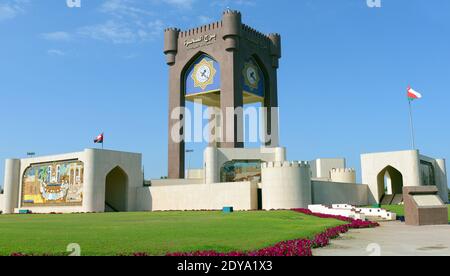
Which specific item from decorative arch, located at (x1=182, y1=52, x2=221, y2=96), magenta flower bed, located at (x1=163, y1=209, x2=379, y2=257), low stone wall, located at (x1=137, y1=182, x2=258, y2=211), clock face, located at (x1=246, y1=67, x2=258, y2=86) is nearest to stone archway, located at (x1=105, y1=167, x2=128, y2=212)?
low stone wall, located at (x1=137, y1=182, x2=258, y2=211)

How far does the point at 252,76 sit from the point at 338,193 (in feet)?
77.4

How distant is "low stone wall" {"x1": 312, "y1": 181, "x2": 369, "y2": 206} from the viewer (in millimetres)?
48750


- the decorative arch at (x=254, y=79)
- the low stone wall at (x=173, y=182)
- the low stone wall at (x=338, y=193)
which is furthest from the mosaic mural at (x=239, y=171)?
the decorative arch at (x=254, y=79)

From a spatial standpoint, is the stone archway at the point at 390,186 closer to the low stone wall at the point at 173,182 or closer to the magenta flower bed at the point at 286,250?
the low stone wall at the point at 173,182

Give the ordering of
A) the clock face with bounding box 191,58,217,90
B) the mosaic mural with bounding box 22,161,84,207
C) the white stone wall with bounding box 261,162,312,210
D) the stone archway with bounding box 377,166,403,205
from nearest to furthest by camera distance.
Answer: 1. the white stone wall with bounding box 261,162,312,210
2. the mosaic mural with bounding box 22,161,84,207
3. the stone archway with bounding box 377,166,403,205
4. the clock face with bounding box 191,58,217,90

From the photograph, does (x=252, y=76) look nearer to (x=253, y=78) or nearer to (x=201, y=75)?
(x=253, y=78)

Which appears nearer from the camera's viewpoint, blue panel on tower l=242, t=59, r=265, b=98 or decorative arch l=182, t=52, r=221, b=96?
decorative arch l=182, t=52, r=221, b=96

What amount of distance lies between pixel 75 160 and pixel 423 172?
44.4 metres

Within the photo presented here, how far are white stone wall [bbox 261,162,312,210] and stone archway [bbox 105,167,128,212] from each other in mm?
19187

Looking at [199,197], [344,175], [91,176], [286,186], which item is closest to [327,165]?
[344,175]

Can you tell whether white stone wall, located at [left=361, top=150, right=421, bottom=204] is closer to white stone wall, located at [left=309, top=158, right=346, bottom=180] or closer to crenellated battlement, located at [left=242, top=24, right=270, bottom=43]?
white stone wall, located at [left=309, top=158, right=346, bottom=180]

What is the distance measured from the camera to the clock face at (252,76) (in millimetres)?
67575

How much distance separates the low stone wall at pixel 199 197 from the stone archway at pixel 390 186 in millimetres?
23509

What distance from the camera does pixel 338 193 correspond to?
176 ft
